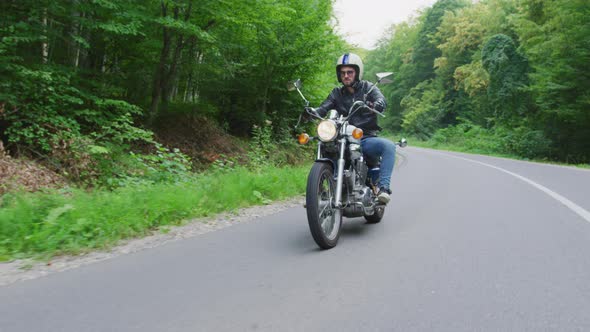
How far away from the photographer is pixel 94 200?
16.4 feet

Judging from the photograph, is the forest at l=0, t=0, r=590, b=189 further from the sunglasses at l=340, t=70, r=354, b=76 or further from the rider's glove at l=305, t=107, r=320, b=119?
the sunglasses at l=340, t=70, r=354, b=76

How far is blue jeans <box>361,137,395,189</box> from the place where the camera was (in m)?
4.92

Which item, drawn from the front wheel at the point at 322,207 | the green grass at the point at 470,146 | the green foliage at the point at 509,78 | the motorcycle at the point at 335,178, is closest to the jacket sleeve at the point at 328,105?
the motorcycle at the point at 335,178

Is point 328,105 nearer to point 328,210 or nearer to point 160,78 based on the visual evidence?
point 328,210

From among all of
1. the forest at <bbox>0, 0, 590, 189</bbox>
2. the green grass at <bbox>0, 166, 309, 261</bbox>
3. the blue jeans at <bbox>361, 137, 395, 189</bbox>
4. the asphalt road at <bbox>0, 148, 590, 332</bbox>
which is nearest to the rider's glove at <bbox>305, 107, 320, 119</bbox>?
the blue jeans at <bbox>361, 137, 395, 189</bbox>

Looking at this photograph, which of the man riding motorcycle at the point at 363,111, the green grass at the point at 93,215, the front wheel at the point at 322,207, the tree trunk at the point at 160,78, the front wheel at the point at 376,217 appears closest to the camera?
the green grass at the point at 93,215

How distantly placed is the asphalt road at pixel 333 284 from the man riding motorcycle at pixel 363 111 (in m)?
0.78

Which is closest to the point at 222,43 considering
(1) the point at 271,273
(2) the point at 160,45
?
(2) the point at 160,45

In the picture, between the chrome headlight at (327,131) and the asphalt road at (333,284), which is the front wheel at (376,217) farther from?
the chrome headlight at (327,131)

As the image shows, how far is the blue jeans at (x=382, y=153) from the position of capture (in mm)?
4918

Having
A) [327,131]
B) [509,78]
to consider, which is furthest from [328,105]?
[509,78]

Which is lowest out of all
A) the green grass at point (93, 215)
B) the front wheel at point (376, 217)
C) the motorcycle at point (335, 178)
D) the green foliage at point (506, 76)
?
the green grass at point (93, 215)

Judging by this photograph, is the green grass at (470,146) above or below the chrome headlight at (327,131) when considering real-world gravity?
above

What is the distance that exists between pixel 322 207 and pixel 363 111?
4.83ft
